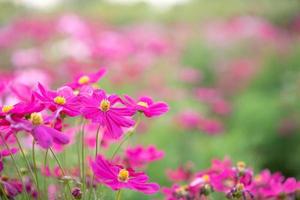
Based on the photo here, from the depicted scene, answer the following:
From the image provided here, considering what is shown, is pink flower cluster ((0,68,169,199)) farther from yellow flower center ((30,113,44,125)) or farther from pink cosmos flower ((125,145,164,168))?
pink cosmos flower ((125,145,164,168))

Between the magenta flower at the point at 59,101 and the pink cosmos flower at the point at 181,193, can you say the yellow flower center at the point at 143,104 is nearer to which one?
the magenta flower at the point at 59,101

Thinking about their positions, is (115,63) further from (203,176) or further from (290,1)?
(290,1)

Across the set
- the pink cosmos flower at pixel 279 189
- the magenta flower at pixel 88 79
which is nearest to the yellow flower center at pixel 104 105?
the magenta flower at pixel 88 79

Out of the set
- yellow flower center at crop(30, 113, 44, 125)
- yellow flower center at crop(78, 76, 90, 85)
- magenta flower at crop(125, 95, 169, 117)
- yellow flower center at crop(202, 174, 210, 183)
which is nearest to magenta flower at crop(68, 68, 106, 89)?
yellow flower center at crop(78, 76, 90, 85)

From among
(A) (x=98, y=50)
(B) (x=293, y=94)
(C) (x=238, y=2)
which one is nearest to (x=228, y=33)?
(B) (x=293, y=94)

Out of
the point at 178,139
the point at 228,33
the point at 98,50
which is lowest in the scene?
the point at 178,139

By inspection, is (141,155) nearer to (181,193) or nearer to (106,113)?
(181,193)
